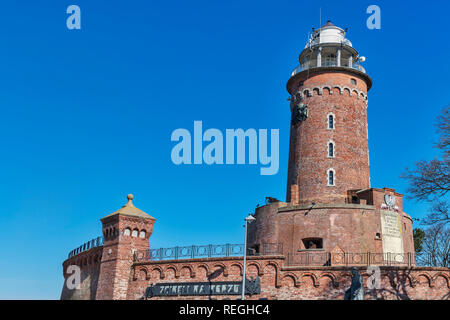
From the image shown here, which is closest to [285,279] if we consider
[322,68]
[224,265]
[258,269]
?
[258,269]

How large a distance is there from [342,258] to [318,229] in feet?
8.62

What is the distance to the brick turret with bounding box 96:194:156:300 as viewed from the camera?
30.8 metres

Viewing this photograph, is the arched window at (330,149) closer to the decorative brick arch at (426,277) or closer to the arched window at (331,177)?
the arched window at (331,177)

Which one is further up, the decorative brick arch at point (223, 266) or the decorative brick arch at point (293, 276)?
the decorative brick arch at point (223, 266)

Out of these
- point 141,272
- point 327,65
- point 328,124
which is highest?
point 327,65

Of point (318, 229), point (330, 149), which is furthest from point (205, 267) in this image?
point (330, 149)

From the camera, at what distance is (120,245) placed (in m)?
31.4

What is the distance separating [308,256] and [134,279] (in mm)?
11801

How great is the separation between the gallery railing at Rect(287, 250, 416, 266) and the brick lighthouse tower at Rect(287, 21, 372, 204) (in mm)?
4925

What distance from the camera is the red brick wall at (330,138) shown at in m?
35.4

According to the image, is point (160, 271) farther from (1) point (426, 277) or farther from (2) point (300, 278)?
(1) point (426, 277)

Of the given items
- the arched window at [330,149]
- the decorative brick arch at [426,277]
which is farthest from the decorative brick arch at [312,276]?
the arched window at [330,149]

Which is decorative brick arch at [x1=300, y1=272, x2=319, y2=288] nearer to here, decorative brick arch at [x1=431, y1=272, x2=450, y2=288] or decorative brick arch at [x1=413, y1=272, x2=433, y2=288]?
decorative brick arch at [x1=413, y1=272, x2=433, y2=288]

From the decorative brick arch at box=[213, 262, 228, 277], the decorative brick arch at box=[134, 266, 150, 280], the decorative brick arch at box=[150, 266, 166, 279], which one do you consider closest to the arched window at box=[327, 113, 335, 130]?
the decorative brick arch at box=[213, 262, 228, 277]
